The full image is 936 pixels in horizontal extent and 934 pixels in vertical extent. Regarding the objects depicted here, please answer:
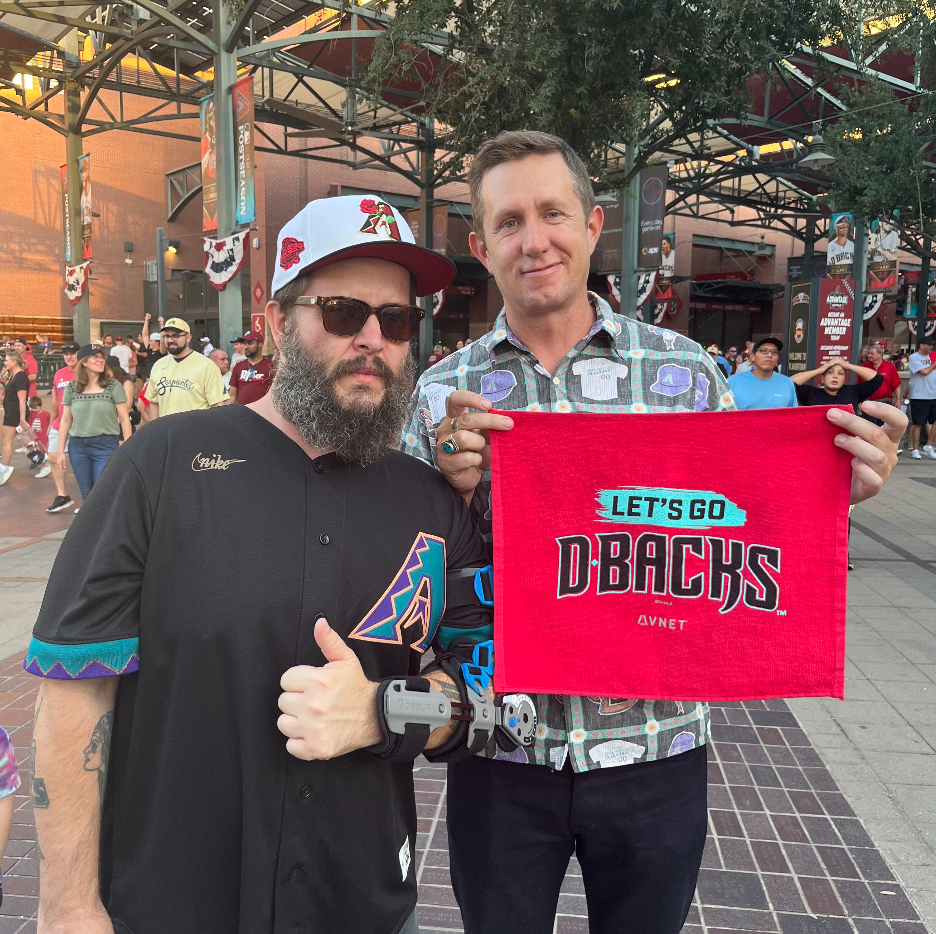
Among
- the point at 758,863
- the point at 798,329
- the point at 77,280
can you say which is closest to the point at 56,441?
the point at 758,863

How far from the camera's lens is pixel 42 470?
43.8 ft

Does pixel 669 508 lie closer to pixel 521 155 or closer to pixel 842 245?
pixel 521 155

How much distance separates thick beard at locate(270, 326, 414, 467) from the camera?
154 cm

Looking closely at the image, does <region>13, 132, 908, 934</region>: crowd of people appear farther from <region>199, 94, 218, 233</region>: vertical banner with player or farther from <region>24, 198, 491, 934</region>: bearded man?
<region>199, 94, 218, 233</region>: vertical banner with player

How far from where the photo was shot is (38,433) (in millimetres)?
13398

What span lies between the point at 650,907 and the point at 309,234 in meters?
1.77

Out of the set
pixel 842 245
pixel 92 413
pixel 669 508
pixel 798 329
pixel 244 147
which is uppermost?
pixel 244 147

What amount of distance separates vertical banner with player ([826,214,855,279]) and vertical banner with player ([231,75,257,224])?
1002 cm

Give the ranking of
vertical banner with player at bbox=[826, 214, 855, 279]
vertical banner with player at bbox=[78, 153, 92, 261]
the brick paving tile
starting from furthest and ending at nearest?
vertical banner with player at bbox=[78, 153, 92, 261]
vertical banner with player at bbox=[826, 214, 855, 279]
the brick paving tile

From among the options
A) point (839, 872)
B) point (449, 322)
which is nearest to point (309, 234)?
point (839, 872)

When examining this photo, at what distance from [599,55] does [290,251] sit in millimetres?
5032

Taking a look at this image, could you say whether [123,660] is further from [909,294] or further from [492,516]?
[909,294]

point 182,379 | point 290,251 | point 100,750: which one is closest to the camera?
point 100,750

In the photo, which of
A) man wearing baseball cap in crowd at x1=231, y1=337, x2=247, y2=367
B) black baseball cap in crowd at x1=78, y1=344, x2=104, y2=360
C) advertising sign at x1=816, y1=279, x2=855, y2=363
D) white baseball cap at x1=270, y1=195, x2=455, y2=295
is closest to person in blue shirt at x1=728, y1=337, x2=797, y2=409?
advertising sign at x1=816, y1=279, x2=855, y2=363
